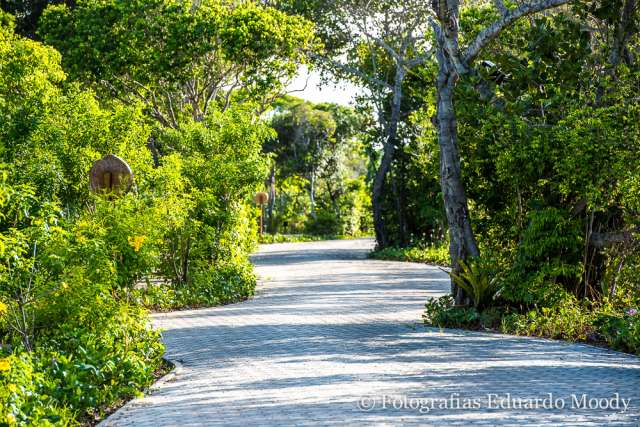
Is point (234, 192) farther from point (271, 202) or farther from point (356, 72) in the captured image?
point (271, 202)

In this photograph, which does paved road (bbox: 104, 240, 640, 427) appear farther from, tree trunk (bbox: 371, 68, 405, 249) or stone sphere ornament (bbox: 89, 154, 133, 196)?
tree trunk (bbox: 371, 68, 405, 249)

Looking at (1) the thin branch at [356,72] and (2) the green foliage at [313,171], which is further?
(2) the green foliage at [313,171]

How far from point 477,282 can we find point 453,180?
1.66m

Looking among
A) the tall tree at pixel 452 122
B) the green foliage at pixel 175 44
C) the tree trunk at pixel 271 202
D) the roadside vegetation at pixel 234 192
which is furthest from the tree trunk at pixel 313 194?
the tall tree at pixel 452 122

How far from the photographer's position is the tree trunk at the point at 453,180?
45.5ft

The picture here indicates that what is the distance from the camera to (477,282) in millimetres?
13383

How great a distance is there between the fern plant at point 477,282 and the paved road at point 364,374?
3.35 ft

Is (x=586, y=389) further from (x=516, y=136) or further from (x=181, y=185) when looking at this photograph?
(x=181, y=185)

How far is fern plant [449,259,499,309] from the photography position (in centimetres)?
1335

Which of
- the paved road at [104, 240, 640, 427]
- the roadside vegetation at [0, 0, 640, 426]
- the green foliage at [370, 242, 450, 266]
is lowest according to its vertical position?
the paved road at [104, 240, 640, 427]

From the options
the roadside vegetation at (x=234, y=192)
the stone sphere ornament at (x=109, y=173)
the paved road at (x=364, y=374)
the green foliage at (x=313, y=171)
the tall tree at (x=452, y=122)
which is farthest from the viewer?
the green foliage at (x=313, y=171)

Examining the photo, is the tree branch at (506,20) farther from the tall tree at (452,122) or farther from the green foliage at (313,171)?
the green foliage at (313,171)

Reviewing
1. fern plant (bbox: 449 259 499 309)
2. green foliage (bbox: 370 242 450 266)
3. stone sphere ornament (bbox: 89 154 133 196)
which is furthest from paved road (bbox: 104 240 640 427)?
green foliage (bbox: 370 242 450 266)

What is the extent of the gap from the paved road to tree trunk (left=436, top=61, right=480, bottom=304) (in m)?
1.44
